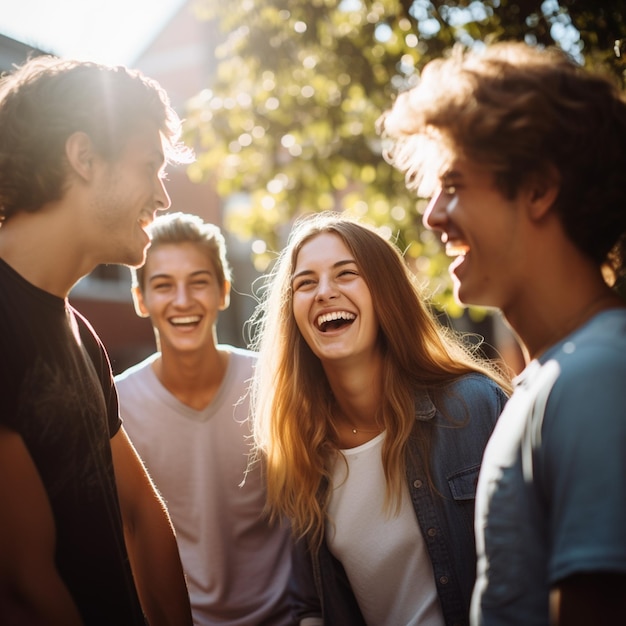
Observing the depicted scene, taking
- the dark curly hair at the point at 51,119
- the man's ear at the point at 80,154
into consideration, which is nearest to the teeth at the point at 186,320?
the dark curly hair at the point at 51,119

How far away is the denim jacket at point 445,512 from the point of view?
2.96 m

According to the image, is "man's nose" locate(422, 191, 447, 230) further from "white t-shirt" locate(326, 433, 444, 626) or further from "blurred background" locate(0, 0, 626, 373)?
"blurred background" locate(0, 0, 626, 373)

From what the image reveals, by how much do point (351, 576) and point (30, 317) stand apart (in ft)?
5.53

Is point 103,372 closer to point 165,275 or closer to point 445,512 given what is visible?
point 445,512

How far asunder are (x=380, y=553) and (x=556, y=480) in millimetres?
1782

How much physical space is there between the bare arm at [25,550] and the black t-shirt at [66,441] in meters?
0.05

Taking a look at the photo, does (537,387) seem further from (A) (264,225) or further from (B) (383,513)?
(A) (264,225)

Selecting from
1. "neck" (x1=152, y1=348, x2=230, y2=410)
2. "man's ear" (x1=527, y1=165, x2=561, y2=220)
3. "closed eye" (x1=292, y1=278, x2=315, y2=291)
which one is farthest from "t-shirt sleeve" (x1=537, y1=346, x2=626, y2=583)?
"neck" (x1=152, y1=348, x2=230, y2=410)

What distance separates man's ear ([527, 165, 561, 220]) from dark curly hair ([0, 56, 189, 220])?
1.34 m

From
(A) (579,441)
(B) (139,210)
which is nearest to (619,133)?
(A) (579,441)

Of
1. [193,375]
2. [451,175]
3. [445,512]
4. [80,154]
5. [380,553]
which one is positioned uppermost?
[80,154]

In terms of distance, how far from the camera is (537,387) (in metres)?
1.53

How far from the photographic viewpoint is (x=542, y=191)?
5.54ft

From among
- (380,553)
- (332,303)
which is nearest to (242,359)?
(332,303)
